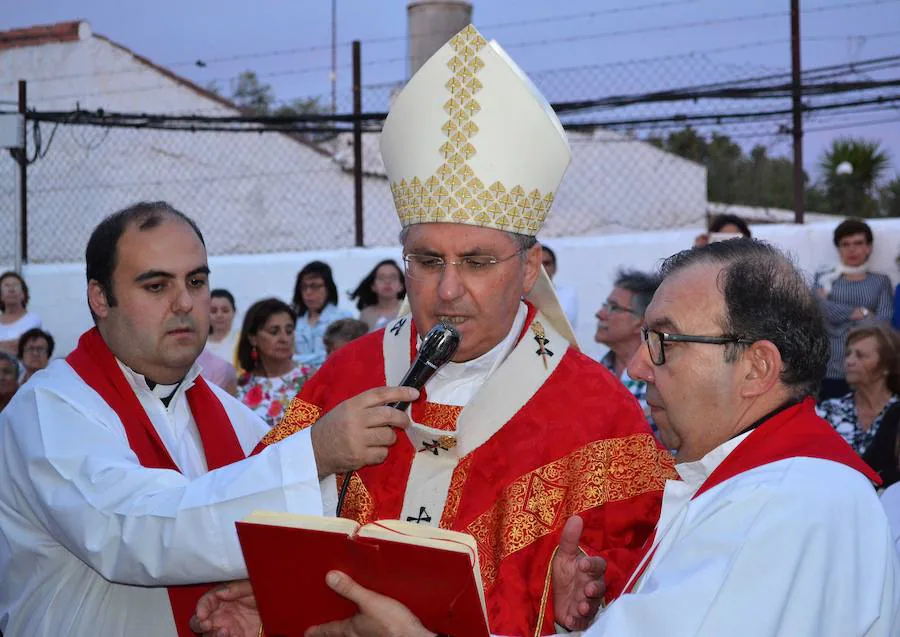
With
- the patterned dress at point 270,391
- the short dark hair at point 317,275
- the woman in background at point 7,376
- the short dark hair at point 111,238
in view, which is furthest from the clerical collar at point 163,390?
the short dark hair at point 317,275

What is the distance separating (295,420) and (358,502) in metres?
0.35

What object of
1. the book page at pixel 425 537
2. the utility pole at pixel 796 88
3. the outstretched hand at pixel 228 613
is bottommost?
the outstretched hand at pixel 228 613

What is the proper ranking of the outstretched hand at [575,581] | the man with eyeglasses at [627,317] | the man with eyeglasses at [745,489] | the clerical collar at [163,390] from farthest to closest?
the man with eyeglasses at [627,317] → the clerical collar at [163,390] → the outstretched hand at [575,581] → the man with eyeglasses at [745,489]

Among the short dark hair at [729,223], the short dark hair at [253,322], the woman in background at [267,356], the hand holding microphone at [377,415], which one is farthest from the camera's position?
the short dark hair at [729,223]

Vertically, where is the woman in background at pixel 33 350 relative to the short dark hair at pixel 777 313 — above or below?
below

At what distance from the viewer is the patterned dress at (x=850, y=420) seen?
695 cm

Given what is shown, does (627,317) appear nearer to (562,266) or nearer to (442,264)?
(442,264)

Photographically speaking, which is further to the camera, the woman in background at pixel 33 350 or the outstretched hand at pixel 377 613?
the woman in background at pixel 33 350

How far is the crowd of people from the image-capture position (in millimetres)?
2469

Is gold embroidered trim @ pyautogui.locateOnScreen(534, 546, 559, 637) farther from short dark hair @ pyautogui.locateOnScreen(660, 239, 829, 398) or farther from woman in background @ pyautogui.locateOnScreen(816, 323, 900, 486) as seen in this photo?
woman in background @ pyautogui.locateOnScreen(816, 323, 900, 486)

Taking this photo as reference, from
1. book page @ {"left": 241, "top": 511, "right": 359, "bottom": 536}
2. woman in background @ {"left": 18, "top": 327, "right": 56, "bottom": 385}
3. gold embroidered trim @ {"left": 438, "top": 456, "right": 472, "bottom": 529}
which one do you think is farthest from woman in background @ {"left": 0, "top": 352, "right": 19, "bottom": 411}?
book page @ {"left": 241, "top": 511, "right": 359, "bottom": 536}

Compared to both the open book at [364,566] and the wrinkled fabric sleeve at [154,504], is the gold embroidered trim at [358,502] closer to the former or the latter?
the wrinkled fabric sleeve at [154,504]

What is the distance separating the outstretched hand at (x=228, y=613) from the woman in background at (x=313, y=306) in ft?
17.5

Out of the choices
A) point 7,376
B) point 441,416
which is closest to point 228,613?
point 441,416
